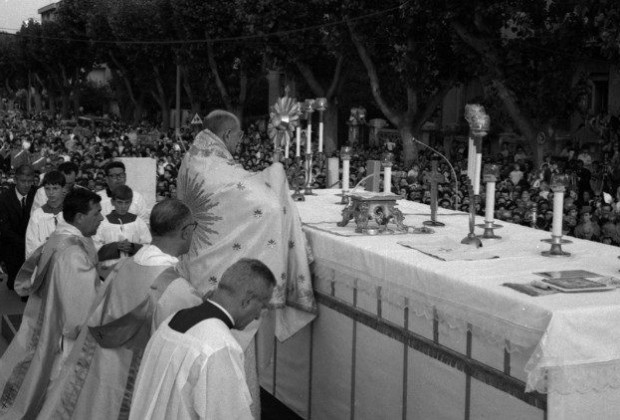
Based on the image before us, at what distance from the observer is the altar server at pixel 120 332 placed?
417cm

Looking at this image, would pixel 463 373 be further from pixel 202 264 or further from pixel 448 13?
pixel 448 13

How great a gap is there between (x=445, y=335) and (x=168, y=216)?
1428mm

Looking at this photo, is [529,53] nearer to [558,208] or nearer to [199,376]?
[558,208]

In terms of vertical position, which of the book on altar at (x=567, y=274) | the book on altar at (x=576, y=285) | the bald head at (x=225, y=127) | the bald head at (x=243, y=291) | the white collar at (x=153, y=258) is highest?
the bald head at (x=225, y=127)

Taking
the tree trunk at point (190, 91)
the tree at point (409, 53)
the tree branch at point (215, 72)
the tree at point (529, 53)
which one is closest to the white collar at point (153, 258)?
the tree at point (529, 53)

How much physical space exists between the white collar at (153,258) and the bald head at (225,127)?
160 cm

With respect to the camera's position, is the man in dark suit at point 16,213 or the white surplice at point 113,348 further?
the man in dark suit at point 16,213

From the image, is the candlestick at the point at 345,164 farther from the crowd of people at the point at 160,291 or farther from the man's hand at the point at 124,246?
the man's hand at the point at 124,246

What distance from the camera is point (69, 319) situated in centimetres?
537

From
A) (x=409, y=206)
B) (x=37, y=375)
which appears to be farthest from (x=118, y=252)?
(x=409, y=206)

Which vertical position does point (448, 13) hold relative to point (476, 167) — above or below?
above

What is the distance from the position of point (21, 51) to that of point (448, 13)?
4764cm

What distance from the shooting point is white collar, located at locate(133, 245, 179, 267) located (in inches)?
164

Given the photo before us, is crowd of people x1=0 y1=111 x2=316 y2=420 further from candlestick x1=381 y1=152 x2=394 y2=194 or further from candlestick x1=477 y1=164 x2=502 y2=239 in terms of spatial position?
candlestick x1=477 y1=164 x2=502 y2=239
